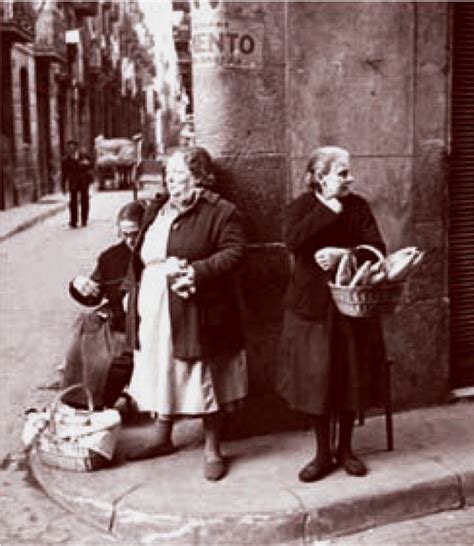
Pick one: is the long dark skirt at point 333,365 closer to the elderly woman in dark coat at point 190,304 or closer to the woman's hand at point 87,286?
the elderly woman in dark coat at point 190,304

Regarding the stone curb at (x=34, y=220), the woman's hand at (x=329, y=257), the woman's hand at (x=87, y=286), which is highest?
the woman's hand at (x=329, y=257)

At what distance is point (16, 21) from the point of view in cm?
2245

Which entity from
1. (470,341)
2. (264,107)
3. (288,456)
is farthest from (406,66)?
(288,456)

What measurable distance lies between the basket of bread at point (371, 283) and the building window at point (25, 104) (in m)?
22.2

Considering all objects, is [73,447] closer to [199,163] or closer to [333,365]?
[333,365]

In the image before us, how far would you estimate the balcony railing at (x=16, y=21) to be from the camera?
22172mm

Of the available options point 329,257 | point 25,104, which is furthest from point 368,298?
point 25,104

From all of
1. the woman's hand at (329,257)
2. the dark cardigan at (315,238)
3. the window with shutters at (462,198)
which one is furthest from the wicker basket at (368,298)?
the window with shutters at (462,198)

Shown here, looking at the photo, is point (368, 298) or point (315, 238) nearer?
point (368, 298)

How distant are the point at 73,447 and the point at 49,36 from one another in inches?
990

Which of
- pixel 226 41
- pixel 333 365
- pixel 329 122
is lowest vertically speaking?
pixel 333 365

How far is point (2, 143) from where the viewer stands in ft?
74.0

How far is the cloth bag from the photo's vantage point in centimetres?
582

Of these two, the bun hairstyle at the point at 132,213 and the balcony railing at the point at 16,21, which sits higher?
the balcony railing at the point at 16,21
